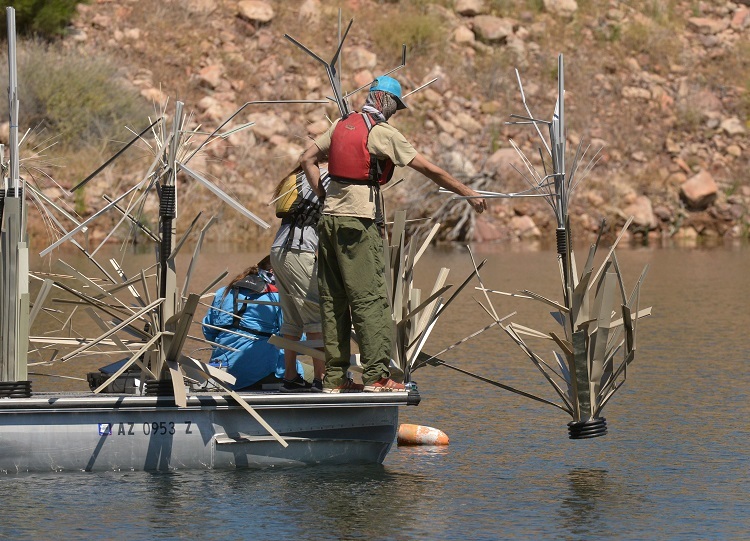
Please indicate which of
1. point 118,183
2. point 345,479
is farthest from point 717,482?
point 118,183

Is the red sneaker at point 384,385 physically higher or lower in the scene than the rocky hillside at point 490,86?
lower

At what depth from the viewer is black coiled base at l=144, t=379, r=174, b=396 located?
7094 millimetres

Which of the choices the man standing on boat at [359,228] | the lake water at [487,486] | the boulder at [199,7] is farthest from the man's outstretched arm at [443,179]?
the boulder at [199,7]

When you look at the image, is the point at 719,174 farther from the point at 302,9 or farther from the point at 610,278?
the point at 610,278

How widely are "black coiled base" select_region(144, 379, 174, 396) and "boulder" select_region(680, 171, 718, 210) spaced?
70.4 feet

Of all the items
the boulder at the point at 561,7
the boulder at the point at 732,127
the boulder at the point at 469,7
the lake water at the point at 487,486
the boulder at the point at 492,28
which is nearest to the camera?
the lake water at the point at 487,486

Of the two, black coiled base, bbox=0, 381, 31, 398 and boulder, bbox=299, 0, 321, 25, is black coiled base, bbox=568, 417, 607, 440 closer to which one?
black coiled base, bbox=0, 381, 31, 398

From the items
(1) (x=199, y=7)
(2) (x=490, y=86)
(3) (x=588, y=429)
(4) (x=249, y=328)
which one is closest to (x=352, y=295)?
(4) (x=249, y=328)

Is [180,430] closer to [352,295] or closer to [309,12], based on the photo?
[352,295]

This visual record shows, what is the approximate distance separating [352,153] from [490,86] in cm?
2311

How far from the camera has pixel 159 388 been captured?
7.10 metres

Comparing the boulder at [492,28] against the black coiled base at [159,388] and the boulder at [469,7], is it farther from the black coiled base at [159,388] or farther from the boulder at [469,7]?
the black coiled base at [159,388]

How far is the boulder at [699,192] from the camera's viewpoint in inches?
1081

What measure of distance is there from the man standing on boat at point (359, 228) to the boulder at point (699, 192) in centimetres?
2074
